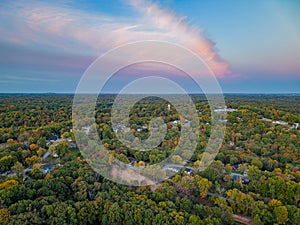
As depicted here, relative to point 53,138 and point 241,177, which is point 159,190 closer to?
point 241,177

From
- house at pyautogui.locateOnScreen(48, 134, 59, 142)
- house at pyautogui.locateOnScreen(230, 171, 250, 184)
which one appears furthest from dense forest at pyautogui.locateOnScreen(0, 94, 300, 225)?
house at pyautogui.locateOnScreen(48, 134, 59, 142)

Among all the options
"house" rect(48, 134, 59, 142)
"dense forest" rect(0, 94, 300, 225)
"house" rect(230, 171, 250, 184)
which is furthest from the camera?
"house" rect(48, 134, 59, 142)

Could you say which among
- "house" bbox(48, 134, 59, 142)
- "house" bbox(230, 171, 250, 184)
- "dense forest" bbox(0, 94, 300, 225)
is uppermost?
"house" bbox(48, 134, 59, 142)

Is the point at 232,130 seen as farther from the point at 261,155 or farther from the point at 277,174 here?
the point at 277,174

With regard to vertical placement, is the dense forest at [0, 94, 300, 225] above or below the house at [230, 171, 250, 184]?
above

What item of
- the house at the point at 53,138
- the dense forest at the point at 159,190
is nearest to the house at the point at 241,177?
the dense forest at the point at 159,190

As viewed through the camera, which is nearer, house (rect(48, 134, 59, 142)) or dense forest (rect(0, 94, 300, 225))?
dense forest (rect(0, 94, 300, 225))

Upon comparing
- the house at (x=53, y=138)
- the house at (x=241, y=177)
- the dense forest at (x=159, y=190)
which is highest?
the house at (x=53, y=138)

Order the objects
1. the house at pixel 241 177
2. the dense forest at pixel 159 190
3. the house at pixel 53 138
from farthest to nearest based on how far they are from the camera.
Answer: the house at pixel 53 138 < the house at pixel 241 177 < the dense forest at pixel 159 190

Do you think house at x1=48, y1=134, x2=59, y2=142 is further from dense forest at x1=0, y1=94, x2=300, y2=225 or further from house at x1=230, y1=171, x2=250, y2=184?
house at x1=230, y1=171, x2=250, y2=184

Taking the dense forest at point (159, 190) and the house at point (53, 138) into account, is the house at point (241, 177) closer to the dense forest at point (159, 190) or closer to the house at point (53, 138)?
the dense forest at point (159, 190)

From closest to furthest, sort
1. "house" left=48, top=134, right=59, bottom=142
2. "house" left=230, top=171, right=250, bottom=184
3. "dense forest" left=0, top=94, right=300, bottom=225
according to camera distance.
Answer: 1. "dense forest" left=0, top=94, right=300, bottom=225
2. "house" left=230, top=171, right=250, bottom=184
3. "house" left=48, top=134, right=59, bottom=142
